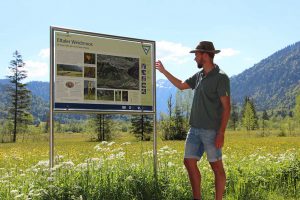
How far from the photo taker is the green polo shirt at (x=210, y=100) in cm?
671

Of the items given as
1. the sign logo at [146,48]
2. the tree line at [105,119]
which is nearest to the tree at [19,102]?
the tree line at [105,119]

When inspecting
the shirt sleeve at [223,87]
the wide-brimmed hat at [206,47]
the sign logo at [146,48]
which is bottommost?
the shirt sleeve at [223,87]

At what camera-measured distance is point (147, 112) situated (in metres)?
9.19

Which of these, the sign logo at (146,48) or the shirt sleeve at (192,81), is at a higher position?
the sign logo at (146,48)

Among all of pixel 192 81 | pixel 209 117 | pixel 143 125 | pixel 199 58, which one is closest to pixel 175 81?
pixel 192 81

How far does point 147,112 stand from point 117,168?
1.48 metres

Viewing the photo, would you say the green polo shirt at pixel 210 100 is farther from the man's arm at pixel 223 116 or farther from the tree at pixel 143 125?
the tree at pixel 143 125

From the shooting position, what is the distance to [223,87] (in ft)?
21.9

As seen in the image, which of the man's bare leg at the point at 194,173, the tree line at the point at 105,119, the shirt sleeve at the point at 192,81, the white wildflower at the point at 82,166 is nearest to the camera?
Result: the man's bare leg at the point at 194,173

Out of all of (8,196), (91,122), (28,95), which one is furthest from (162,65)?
(28,95)

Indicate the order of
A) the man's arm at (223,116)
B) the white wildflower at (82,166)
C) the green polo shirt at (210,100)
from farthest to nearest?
the white wildflower at (82,166)
the green polo shirt at (210,100)
the man's arm at (223,116)

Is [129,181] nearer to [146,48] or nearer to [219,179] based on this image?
[219,179]

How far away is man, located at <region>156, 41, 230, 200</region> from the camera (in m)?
6.67

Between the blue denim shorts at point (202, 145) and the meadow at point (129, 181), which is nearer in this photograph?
the blue denim shorts at point (202, 145)
